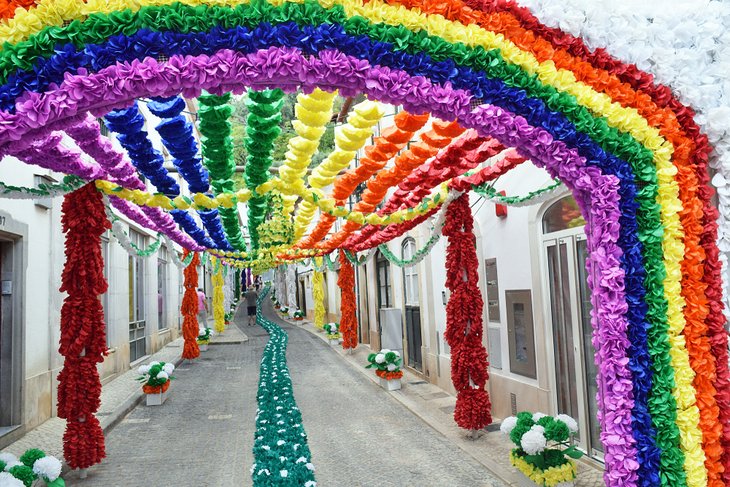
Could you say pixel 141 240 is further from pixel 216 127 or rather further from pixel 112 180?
pixel 216 127

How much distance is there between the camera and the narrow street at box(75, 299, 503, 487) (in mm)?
6320

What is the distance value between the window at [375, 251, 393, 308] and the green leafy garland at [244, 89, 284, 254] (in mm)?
9171

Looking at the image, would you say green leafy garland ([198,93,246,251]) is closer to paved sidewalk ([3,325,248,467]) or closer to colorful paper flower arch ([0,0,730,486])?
colorful paper flower arch ([0,0,730,486])

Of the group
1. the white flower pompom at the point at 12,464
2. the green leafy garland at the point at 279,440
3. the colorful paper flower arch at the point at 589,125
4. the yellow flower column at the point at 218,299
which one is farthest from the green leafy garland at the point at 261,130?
the yellow flower column at the point at 218,299

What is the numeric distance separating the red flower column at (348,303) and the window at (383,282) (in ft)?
2.70

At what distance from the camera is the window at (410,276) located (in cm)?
1348

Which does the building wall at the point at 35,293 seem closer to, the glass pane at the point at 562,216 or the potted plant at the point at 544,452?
the potted plant at the point at 544,452

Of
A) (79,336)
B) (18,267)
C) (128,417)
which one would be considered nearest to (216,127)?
(79,336)

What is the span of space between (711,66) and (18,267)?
28.7ft

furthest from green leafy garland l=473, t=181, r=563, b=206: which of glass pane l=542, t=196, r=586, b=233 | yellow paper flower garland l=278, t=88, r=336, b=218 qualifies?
yellow paper flower garland l=278, t=88, r=336, b=218

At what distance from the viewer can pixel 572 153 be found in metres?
3.58

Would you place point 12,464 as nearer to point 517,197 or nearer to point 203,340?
point 517,197

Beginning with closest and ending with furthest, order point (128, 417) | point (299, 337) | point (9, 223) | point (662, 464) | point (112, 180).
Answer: point (662, 464), point (112, 180), point (9, 223), point (128, 417), point (299, 337)

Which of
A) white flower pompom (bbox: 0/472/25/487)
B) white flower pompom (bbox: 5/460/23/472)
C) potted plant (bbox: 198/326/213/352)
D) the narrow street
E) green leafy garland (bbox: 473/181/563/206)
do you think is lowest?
the narrow street
